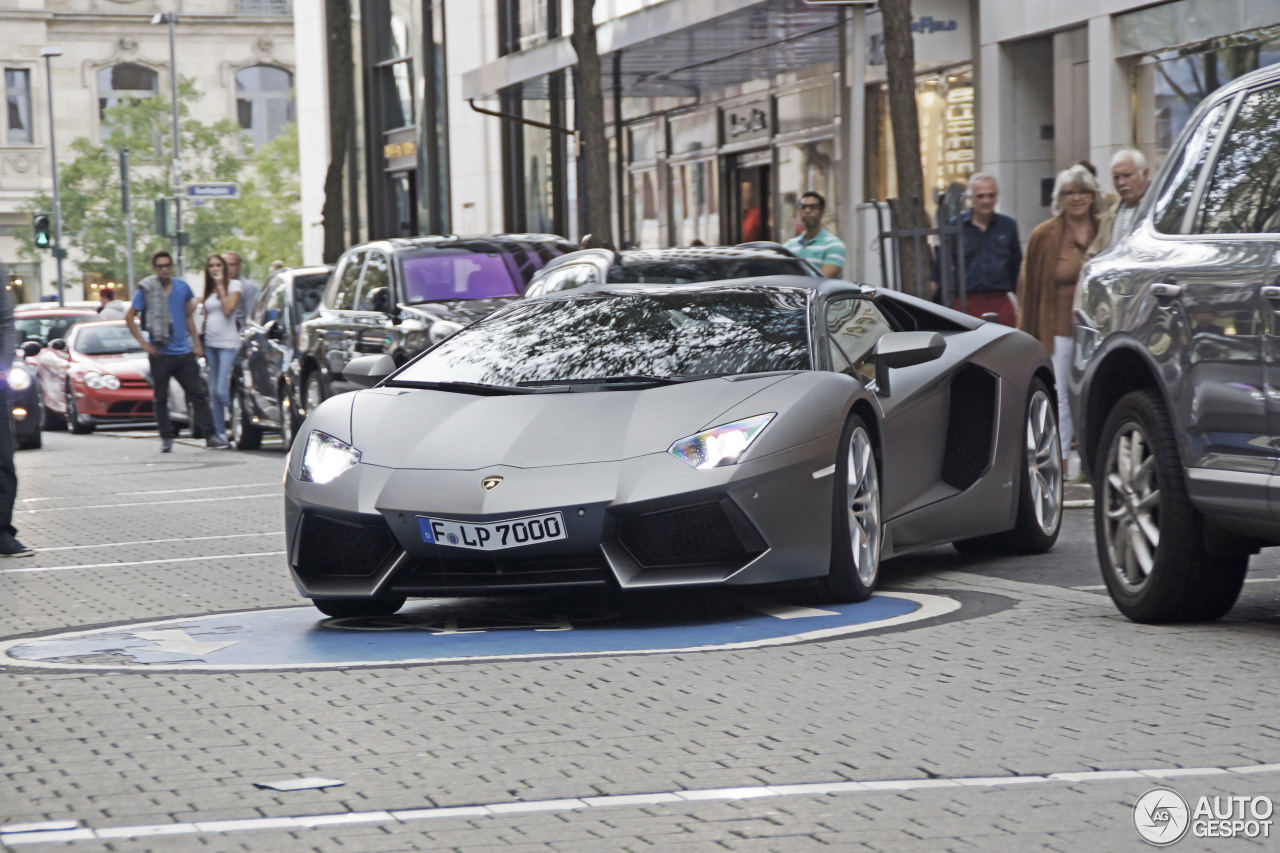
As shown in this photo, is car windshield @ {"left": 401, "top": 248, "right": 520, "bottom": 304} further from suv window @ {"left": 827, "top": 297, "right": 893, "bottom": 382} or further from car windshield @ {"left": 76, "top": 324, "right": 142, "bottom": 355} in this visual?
car windshield @ {"left": 76, "top": 324, "right": 142, "bottom": 355}

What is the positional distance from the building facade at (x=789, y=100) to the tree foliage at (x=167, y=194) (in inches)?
1075

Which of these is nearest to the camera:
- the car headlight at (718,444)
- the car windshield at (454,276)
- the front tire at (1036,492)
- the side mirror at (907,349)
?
the car headlight at (718,444)

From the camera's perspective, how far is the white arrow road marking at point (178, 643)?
7.20 metres

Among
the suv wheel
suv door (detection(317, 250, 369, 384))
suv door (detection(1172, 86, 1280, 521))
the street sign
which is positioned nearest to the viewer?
suv door (detection(1172, 86, 1280, 521))

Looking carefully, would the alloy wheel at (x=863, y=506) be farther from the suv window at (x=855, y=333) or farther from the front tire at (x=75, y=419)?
the front tire at (x=75, y=419)

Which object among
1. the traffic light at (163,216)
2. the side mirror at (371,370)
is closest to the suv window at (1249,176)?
the side mirror at (371,370)

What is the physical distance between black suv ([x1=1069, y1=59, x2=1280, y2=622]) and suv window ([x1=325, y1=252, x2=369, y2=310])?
1088 centimetres

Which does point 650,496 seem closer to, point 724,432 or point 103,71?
point 724,432

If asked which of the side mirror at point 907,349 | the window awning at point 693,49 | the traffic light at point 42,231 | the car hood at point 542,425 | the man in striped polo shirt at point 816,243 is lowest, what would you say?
the car hood at point 542,425

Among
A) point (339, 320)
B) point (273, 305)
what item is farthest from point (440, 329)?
point (273, 305)

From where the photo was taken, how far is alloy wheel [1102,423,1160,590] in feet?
23.0

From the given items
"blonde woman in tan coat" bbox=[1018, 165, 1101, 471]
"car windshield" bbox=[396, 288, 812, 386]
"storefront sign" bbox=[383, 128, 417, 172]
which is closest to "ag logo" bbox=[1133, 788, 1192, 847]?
"car windshield" bbox=[396, 288, 812, 386]

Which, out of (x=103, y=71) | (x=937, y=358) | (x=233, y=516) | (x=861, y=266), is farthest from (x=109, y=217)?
(x=937, y=358)

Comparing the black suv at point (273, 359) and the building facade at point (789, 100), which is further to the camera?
the black suv at point (273, 359)
